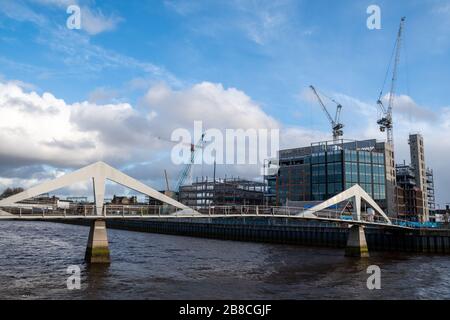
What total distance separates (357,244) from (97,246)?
121ft

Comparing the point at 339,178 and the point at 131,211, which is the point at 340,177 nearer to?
the point at 339,178

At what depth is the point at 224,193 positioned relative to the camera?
182m

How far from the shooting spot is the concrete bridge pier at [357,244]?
197 feet

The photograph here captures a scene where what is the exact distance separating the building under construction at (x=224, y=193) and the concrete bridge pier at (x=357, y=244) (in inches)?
4410

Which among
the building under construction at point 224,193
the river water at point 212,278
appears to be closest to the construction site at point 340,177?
the building under construction at point 224,193

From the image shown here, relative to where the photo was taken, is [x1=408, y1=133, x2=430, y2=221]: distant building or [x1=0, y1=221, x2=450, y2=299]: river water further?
[x1=408, y1=133, x2=430, y2=221]: distant building

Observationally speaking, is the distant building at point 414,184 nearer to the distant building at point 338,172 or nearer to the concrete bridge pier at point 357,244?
the distant building at point 338,172

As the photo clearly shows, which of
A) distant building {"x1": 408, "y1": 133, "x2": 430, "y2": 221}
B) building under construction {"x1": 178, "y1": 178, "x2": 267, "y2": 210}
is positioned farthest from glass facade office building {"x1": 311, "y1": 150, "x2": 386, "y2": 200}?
distant building {"x1": 408, "y1": 133, "x2": 430, "y2": 221}

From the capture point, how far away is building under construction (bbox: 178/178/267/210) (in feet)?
593

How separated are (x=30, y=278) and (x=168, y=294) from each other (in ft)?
41.3

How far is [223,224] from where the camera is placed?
105 metres

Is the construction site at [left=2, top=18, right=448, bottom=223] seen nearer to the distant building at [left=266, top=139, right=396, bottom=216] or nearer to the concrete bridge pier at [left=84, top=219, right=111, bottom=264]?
the distant building at [left=266, top=139, right=396, bottom=216]

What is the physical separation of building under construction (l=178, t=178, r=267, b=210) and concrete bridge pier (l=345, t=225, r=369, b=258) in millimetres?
112024

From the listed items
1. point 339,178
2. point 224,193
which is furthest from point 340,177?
point 224,193
